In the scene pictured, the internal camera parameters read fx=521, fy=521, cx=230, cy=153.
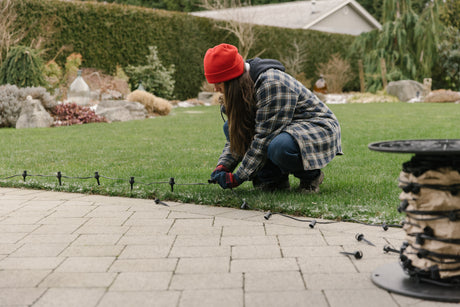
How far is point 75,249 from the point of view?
270 cm

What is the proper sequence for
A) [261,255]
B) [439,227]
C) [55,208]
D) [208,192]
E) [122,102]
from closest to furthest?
[439,227] < [261,255] < [55,208] < [208,192] < [122,102]

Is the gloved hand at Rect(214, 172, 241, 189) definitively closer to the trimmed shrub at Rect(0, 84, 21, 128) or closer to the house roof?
the trimmed shrub at Rect(0, 84, 21, 128)

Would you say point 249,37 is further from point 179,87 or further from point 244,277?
point 244,277

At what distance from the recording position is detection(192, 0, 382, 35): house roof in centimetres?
2961

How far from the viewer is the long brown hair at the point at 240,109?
3.36 metres

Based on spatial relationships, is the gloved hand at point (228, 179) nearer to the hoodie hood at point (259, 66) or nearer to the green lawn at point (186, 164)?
the green lawn at point (186, 164)

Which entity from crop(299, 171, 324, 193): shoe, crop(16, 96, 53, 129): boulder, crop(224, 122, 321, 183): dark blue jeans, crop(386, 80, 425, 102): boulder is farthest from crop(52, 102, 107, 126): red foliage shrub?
crop(386, 80, 425, 102): boulder

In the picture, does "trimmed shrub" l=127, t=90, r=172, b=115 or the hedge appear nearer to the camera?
"trimmed shrub" l=127, t=90, r=172, b=115

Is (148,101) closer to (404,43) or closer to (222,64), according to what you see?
(222,64)

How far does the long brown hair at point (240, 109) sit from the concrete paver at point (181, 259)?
0.48 m

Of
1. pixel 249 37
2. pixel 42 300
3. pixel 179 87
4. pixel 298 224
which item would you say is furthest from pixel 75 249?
pixel 249 37

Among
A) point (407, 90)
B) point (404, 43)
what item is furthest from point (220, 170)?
point (404, 43)

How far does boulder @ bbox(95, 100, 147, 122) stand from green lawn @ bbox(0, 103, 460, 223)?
3.77 ft

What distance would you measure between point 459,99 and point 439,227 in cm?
1629
